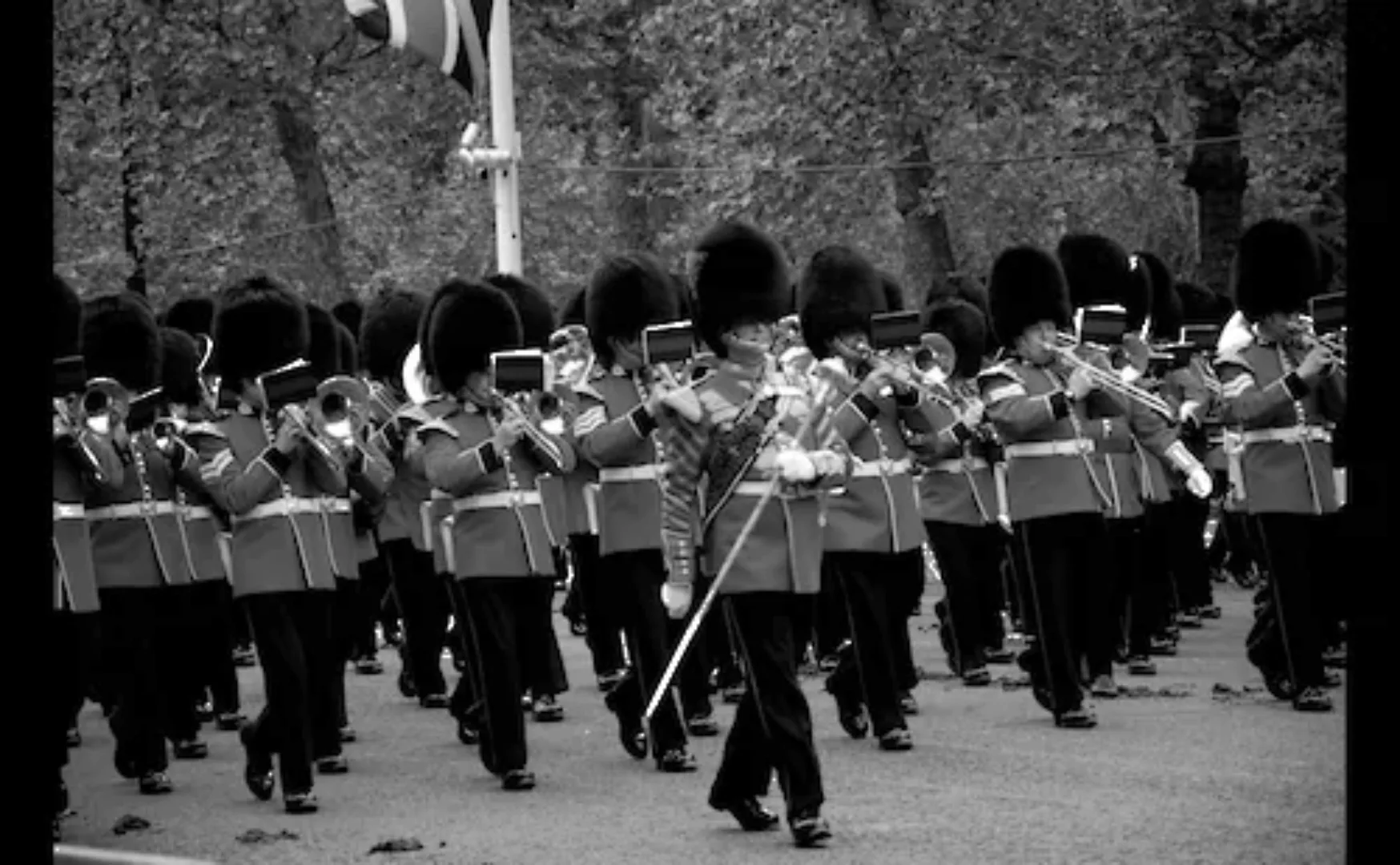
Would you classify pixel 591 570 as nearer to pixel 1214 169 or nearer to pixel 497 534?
pixel 497 534

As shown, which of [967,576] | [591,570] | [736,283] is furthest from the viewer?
[967,576]

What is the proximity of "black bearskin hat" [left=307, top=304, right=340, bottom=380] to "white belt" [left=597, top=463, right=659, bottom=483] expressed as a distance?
2062 mm

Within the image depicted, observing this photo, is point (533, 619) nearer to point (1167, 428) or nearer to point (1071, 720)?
point (1071, 720)

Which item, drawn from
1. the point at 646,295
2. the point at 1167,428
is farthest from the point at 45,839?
the point at 1167,428

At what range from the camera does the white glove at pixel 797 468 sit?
8.38 meters

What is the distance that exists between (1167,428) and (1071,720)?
Answer: 5.12ft

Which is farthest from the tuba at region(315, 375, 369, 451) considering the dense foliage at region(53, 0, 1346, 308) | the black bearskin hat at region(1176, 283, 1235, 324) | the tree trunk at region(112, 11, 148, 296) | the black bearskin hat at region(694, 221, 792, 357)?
the tree trunk at region(112, 11, 148, 296)

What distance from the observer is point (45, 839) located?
17.2 feet

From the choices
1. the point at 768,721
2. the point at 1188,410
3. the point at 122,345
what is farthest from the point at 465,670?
the point at 1188,410

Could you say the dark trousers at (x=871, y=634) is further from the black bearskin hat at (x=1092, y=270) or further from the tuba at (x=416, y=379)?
the black bearskin hat at (x=1092, y=270)

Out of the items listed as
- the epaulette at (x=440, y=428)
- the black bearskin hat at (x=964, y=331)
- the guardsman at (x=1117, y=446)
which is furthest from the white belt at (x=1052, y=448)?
the black bearskin hat at (x=964, y=331)

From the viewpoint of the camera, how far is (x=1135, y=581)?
1343 cm

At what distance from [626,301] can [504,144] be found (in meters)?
6.07

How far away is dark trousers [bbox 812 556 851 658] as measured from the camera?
12.5 m
